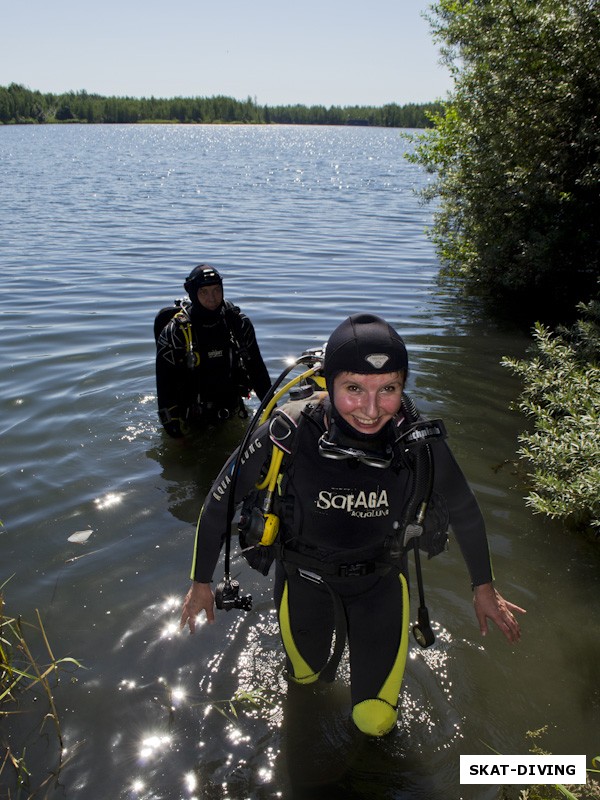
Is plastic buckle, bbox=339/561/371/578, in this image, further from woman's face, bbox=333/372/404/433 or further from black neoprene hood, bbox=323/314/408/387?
black neoprene hood, bbox=323/314/408/387

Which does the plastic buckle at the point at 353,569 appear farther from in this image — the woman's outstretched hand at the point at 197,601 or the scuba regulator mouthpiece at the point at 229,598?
the woman's outstretched hand at the point at 197,601

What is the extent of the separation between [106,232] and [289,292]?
927cm

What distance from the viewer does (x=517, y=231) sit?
452 inches

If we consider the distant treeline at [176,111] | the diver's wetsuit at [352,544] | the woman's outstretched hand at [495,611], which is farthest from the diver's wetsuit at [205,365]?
the distant treeline at [176,111]

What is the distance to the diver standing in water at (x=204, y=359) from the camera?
654 centimetres

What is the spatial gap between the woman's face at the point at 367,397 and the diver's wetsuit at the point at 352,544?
0.83ft

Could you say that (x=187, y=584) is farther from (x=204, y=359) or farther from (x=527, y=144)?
(x=527, y=144)

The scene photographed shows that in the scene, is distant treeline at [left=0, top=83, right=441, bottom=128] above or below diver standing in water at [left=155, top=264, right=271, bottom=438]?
above

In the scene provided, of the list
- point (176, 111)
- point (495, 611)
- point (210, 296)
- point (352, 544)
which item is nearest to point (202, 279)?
point (210, 296)

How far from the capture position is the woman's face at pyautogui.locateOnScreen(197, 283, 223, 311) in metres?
6.50

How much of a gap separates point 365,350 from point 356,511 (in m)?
0.84

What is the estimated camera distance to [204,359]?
6.78 metres

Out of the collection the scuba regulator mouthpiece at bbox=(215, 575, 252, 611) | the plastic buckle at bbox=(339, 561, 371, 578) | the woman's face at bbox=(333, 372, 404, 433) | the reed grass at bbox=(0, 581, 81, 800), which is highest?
the woman's face at bbox=(333, 372, 404, 433)

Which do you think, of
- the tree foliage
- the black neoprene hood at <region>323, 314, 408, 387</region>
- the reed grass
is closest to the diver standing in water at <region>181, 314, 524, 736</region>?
the black neoprene hood at <region>323, 314, 408, 387</region>
